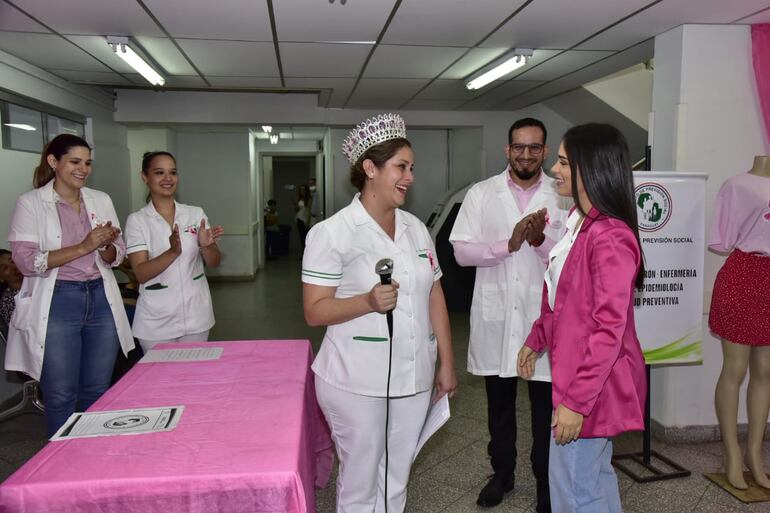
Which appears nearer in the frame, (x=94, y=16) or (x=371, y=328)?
(x=371, y=328)

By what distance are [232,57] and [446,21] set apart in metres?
1.99

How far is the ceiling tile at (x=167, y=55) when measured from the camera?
14.5ft

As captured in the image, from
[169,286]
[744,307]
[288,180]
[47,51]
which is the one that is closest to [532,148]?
[744,307]

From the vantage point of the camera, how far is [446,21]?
152 inches

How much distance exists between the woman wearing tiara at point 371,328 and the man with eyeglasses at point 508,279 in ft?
2.58

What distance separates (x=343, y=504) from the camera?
6.87ft

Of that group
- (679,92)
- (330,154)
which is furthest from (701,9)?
(330,154)

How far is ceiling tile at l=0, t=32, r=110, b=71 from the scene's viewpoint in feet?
13.8

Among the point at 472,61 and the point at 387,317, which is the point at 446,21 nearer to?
the point at 472,61

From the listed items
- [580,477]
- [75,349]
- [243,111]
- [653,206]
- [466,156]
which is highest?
[243,111]

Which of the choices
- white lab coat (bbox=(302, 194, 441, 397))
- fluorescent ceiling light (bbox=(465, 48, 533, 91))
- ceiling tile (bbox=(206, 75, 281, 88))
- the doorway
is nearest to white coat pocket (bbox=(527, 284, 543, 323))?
white lab coat (bbox=(302, 194, 441, 397))

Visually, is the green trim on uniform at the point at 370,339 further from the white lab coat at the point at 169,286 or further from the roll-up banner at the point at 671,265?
the roll-up banner at the point at 671,265

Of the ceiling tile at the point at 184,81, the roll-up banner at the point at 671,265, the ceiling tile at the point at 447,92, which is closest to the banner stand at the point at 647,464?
the roll-up banner at the point at 671,265

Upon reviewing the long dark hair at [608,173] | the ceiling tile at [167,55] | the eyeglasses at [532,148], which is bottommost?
the long dark hair at [608,173]
